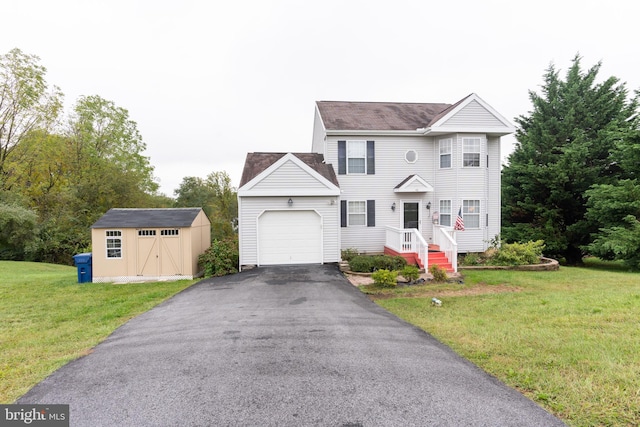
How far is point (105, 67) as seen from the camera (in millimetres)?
19484

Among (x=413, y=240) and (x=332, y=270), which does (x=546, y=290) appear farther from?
(x=332, y=270)

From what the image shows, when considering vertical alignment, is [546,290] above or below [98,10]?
below

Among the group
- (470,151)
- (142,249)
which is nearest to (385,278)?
(470,151)

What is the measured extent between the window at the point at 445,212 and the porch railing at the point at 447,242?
2.35 feet

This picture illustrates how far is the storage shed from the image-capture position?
11.8m

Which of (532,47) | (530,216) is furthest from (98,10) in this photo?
(530,216)

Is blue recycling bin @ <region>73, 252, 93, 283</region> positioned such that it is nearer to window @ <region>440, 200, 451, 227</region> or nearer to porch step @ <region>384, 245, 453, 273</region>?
porch step @ <region>384, 245, 453, 273</region>

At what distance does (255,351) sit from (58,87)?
3123 centimetres

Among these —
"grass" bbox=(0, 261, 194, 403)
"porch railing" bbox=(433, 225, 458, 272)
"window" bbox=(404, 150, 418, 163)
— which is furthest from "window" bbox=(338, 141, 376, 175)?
"grass" bbox=(0, 261, 194, 403)

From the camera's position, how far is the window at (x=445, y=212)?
14.1m

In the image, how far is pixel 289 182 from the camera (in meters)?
12.5

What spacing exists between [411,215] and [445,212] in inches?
60.9

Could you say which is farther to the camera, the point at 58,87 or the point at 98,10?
the point at 58,87

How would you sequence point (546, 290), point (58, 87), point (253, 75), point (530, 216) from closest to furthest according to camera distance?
point (546, 290) < point (253, 75) < point (530, 216) < point (58, 87)
